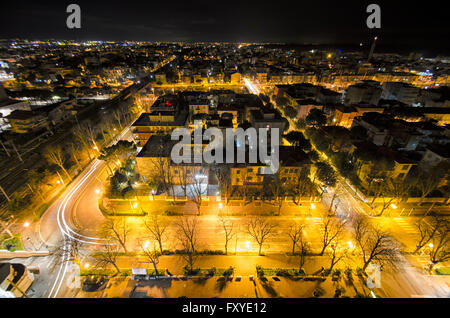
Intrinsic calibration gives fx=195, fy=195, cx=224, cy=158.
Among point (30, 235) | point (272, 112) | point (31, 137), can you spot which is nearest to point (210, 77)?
point (272, 112)

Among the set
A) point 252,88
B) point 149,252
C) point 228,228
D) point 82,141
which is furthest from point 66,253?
point 252,88

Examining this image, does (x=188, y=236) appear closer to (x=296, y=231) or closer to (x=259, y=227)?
(x=259, y=227)

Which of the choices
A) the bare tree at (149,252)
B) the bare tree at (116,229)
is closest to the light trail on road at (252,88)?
the bare tree at (116,229)

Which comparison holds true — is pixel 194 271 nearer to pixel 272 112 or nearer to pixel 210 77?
pixel 272 112

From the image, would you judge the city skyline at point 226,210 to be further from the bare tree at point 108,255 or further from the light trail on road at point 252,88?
the light trail on road at point 252,88

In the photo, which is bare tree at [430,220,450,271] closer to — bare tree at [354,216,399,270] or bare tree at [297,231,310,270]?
bare tree at [354,216,399,270]

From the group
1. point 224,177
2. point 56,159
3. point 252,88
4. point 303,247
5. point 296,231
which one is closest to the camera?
point 303,247
